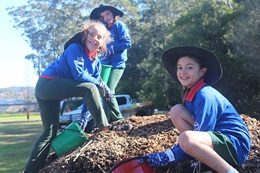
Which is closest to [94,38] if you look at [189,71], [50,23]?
[189,71]

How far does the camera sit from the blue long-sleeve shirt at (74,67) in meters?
4.83

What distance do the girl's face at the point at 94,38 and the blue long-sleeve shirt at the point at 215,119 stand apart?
1888mm

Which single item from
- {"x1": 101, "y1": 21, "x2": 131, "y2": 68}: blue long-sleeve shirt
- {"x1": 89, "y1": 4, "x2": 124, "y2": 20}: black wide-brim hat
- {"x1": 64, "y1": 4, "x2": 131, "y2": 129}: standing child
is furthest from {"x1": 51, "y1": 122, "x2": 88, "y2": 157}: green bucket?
{"x1": 89, "y1": 4, "x2": 124, "y2": 20}: black wide-brim hat

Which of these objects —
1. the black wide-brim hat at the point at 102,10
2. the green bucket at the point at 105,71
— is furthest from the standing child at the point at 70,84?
the black wide-brim hat at the point at 102,10

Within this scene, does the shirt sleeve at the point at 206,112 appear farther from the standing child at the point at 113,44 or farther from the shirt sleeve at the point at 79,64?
the standing child at the point at 113,44

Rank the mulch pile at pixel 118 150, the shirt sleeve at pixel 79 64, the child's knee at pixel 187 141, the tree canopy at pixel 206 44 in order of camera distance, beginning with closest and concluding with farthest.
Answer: the child's knee at pixel 187 141 < the mulch pile at pixel 118 150 < the shirt sleeve at pixel 79 64 < the tree canopy at pixel 206 44

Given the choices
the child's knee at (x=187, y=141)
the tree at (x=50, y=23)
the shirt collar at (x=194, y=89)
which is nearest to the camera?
the child's knee at (x=187, y=141)

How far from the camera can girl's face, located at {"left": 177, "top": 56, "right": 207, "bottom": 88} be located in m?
3.54

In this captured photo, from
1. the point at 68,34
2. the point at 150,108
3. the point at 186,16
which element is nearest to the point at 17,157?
the point at 150,108

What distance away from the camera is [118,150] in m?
4.41

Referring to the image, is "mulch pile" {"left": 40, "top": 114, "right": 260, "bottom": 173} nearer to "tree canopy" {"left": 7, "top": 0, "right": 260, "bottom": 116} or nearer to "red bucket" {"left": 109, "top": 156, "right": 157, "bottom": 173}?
"red bucket" {"left": 109, "top": 156, "right": 157, "bottom": 173}

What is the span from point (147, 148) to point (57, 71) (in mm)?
1545

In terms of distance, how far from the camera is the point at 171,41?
2311cm

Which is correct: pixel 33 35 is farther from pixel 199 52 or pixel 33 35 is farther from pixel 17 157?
pixel 199 52
